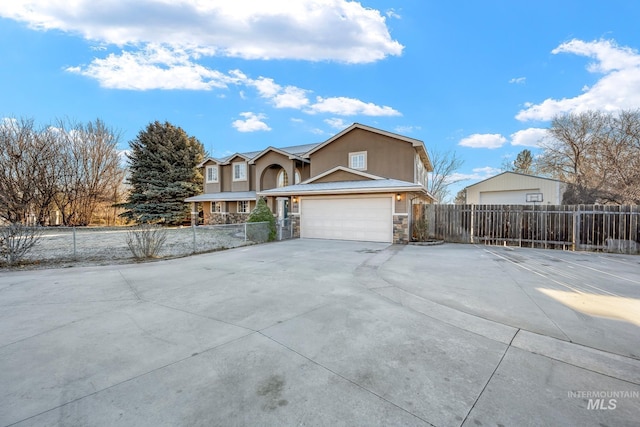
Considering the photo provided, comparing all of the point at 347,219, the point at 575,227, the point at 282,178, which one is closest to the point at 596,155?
the point at 575,227

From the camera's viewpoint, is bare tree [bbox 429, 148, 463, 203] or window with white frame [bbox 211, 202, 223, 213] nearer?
window with white frame [bbox 211, 202, 223, 213]

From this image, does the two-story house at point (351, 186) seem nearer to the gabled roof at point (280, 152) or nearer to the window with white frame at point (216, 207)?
the gabled roof at point (280, 152)

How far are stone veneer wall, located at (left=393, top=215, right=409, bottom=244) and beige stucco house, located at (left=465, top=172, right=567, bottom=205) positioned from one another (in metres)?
11.2

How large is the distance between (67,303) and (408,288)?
236 inches

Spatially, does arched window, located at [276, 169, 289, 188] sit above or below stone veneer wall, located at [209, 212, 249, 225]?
above

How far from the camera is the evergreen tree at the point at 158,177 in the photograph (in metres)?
24.2

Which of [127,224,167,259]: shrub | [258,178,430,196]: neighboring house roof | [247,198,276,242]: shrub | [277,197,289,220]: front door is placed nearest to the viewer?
[127,224,167,259]: shrub

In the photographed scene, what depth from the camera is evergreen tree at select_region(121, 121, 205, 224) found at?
24234 millimetres

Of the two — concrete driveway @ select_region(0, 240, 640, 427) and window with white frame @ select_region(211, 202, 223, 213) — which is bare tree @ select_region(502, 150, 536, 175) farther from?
window with white frame @ select_region(211, 202, 223, 213)

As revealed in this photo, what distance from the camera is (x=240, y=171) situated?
2202 cm

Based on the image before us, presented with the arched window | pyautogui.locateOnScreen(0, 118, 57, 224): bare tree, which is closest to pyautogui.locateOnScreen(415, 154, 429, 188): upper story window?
the arched window

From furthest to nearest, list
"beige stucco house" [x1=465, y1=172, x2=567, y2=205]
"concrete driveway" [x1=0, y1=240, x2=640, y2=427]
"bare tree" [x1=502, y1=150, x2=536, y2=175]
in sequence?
"bare tree" [x1=502, y1=150, x2=536, y2=175] < "beige stucco house" [x1=465, y1=172, x2=567, y2=205] < "concrete driveway" [x1=0, y1=240, x2=640, y2=427]

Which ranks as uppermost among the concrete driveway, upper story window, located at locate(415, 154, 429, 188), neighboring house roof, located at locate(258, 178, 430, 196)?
upper story window, located at locate(415, 154, 429, 188)

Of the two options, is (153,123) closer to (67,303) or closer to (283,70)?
(283,70)
